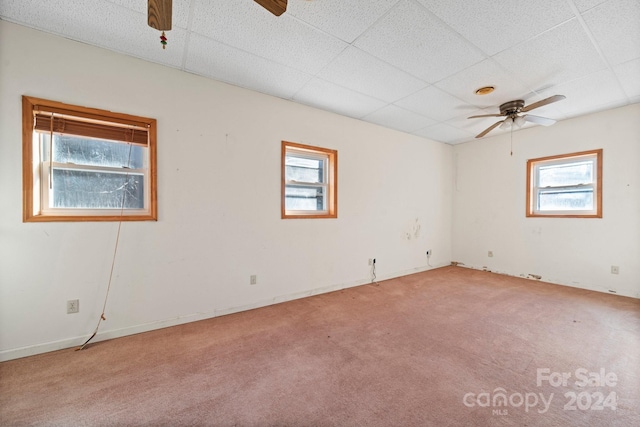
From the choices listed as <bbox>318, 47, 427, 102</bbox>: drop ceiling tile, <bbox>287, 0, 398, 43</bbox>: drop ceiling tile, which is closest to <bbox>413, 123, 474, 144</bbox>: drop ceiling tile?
<bbox>318, 47, 427, 102</bbox>: drop ceiling tile

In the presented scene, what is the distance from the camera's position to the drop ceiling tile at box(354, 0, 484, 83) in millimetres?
1854

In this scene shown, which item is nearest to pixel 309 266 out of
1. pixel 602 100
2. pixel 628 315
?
pixel 628 315

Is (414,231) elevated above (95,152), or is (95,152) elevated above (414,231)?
(95,152)

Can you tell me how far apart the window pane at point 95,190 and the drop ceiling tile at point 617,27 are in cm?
408

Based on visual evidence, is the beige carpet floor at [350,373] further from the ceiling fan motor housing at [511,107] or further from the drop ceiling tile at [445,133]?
the drop ceiling tile at [445,133]

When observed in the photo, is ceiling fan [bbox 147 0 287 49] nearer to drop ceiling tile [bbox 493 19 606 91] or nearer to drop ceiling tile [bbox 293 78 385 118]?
drop ceiling tile [bbox 293 78 385 118]

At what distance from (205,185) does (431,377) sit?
8.92 feet

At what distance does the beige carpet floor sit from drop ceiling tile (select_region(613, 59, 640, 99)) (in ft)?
8.62

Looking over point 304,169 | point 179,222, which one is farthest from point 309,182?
point 179,222

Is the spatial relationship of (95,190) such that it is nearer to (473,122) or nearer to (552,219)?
(473,122)

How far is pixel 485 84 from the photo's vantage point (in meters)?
2.78

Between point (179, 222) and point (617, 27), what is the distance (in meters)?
4.18

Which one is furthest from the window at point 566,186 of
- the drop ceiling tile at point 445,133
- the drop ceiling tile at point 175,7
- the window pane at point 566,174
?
the drop ceiling tile at point 175,7

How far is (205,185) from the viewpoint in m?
2.70
